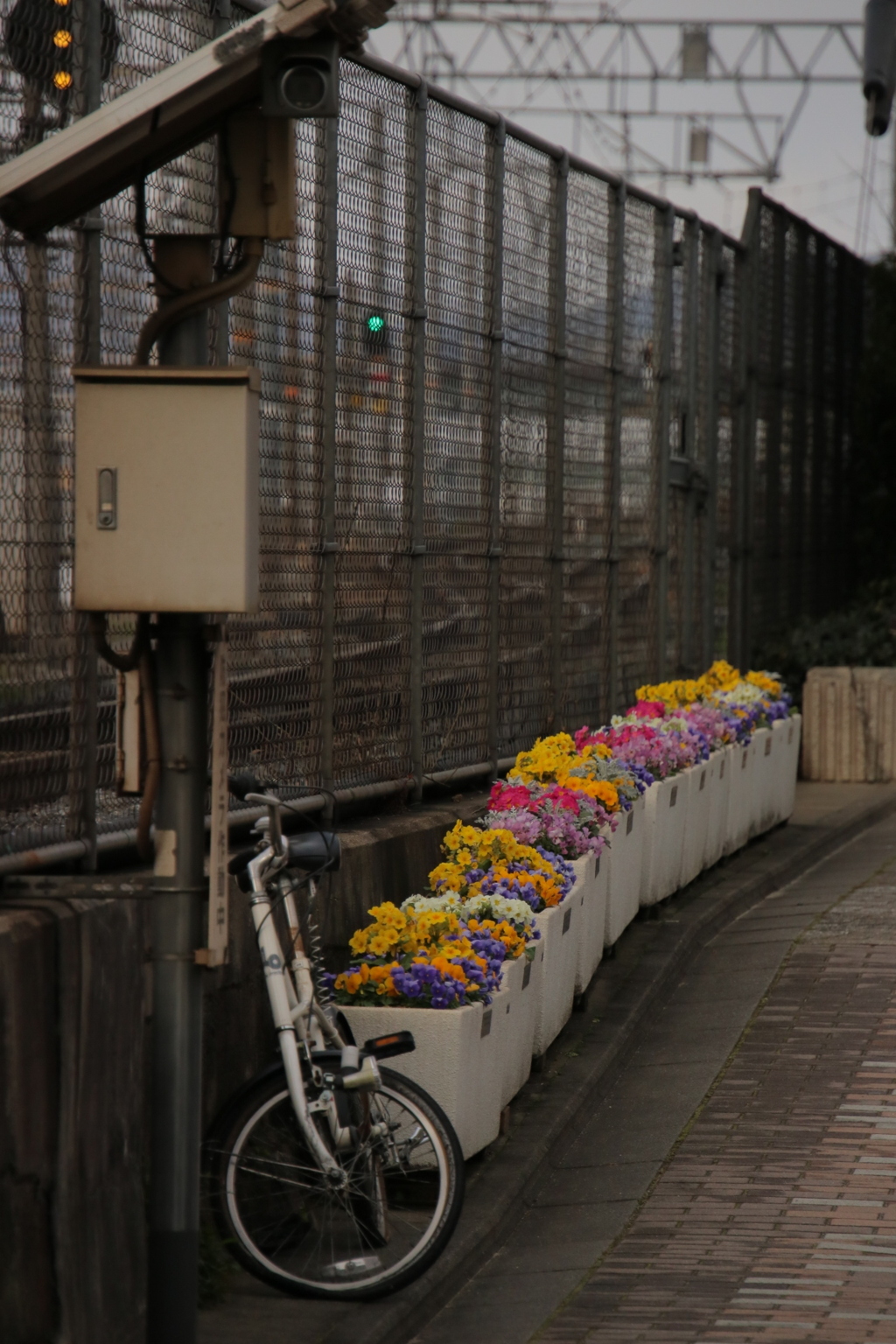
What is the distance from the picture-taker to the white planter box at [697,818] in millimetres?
10906

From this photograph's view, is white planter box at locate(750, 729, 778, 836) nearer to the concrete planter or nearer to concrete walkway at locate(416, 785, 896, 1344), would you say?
concrete walkway at locate(416, 785, 896, 1344)

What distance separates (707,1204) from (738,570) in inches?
417

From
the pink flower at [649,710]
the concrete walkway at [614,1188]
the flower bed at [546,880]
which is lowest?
the concrete walkway at [614,1188]

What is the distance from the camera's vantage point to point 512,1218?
255 inches

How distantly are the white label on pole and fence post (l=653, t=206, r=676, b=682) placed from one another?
29.4ft

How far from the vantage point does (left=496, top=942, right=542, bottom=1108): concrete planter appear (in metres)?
6.71

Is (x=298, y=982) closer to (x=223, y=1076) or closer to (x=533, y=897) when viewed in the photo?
(x=223, y=1076)

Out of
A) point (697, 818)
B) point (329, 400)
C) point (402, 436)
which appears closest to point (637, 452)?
point (697, 818)

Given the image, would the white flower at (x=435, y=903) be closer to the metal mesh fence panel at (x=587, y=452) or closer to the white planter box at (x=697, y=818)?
the white planter box at (x=697, y=818)

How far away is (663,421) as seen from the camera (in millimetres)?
13391

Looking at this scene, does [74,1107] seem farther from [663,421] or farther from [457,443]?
[663,421]

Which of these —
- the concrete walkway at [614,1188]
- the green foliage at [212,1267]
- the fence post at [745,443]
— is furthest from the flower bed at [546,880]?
the fence post at [745,443]

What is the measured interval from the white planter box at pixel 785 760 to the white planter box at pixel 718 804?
1177mm

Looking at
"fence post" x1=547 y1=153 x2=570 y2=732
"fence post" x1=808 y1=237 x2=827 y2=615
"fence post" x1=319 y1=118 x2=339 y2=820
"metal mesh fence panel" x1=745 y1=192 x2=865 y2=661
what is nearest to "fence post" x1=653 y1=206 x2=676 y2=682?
"fence post" x1=547 y1=153 x2=570 y2=732
